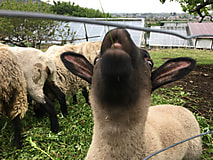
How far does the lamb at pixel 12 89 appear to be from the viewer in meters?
2.72

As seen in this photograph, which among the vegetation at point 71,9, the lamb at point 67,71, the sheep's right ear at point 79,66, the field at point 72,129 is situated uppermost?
the vegetation at point 71,9

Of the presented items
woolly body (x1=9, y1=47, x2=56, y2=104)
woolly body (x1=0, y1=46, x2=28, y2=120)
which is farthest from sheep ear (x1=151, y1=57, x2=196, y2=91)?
woolly body (x1=9, y1=47, x2=56, y2=104)

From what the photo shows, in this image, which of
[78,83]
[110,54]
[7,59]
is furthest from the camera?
[78,83]

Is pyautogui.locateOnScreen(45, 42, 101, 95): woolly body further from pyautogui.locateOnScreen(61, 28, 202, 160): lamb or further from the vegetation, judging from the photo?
pyautogui.locateOnScreen(61, 28, 202, 160): lamb

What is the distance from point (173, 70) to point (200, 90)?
433 centimetres

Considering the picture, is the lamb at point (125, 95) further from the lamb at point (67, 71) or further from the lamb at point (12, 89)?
the lamb at point (67, 71)

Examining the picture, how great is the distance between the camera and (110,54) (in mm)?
958

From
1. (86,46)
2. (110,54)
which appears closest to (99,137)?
(110,54)

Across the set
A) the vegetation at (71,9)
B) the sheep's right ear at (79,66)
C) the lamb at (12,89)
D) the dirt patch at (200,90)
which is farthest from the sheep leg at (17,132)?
the dirt patch at (200,90)

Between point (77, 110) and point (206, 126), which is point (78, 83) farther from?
point (206, 126)

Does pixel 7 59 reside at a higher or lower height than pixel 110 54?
lower

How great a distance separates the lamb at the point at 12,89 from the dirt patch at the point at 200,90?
144 inches

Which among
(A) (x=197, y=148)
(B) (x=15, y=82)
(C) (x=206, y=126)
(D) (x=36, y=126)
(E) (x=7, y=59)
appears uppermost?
(E) (x=7, y=59)

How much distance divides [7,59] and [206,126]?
3762 mm
